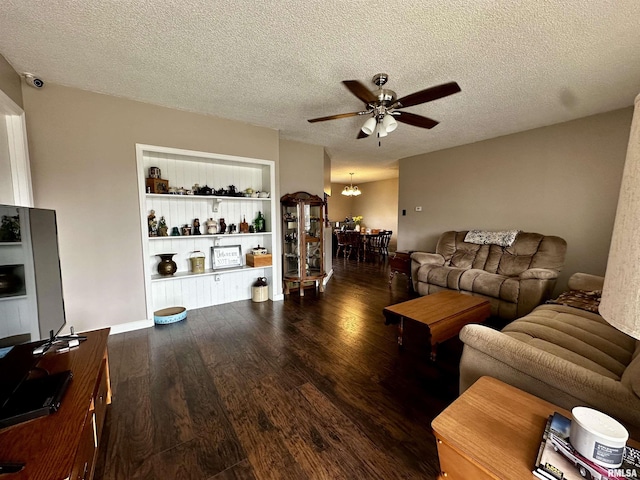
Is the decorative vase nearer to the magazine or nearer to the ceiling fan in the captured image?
the ceiling fan

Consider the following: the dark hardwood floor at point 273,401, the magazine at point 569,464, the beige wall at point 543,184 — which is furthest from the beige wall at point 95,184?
the beige wall at point 543,184

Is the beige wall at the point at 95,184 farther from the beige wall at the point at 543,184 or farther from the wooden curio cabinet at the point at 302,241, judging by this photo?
the beige wall at the point at 543,184

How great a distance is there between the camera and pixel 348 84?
1975 millimetres

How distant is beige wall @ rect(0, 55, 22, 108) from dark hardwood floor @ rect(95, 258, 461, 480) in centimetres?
231

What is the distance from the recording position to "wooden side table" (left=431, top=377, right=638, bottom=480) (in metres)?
0.79

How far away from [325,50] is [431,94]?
888 mm

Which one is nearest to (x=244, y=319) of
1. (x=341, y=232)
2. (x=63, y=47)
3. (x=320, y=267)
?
(x=320, y=267)

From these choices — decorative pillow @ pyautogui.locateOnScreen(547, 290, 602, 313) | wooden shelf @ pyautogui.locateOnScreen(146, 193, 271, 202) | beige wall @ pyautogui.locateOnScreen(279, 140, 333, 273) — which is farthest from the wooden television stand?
beige wall @ pyautogui.locateOnScreen(279, 140, 333, 273)

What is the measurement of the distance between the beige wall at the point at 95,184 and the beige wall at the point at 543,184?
173 inches

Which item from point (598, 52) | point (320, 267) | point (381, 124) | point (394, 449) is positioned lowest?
point (394, 449)

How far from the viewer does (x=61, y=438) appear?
882 millimetres

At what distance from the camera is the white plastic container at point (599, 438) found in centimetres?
70

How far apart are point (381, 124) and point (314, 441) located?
2.52 metres

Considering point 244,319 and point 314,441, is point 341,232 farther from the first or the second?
point 314,441
